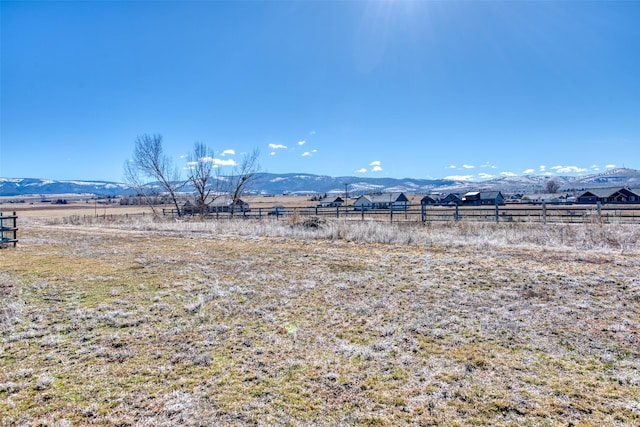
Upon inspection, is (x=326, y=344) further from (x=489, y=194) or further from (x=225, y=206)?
(x=489, y=194)

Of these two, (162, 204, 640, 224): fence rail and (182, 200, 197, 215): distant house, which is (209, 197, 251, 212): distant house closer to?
(182, 200, 197, 215): distant house

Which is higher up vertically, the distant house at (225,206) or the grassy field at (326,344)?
the distant house at (225,206)

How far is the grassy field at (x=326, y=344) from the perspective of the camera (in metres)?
2.64

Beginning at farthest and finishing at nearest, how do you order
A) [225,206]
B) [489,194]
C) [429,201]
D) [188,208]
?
[489,194]
[429,201]
[225,206]
[188,208]

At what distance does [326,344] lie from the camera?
12.4 ft

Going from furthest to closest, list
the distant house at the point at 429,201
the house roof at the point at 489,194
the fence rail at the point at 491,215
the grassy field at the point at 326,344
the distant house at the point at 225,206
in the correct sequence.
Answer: the house roof at the point at 489,194
the distant house at the point at 225,206
the distant house at the point at 429,201
the fence rail at the point at 491,215
the grassy field at the point at 326,344

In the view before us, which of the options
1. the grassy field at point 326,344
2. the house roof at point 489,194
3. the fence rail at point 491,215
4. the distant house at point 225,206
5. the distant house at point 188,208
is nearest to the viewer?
the grassy field at point 326,344

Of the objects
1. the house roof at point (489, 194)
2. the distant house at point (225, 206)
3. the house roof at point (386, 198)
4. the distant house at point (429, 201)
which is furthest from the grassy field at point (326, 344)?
the house roof at point (489, 194)

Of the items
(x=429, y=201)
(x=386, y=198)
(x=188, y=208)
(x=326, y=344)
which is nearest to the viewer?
(x=326, y=344)

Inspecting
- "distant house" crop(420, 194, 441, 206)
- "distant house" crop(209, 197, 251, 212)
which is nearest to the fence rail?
"distant house" crop(420, 194, 441, 206)

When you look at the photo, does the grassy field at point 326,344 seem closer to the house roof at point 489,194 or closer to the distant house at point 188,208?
the distant house at point 188,208

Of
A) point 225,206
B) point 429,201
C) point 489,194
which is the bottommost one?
point 429,201

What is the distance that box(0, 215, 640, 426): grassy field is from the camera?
264 centimetres

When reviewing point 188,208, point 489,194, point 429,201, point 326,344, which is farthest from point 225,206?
point 489,194
